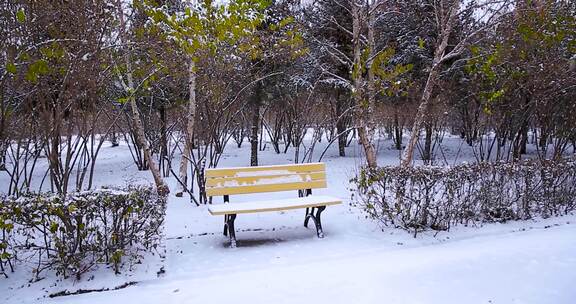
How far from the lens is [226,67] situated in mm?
8453

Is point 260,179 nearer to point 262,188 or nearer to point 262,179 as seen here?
point 262,179

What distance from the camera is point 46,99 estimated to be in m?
5.41

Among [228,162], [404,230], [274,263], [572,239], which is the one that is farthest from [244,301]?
[228,162]

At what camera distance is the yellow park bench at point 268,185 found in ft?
16.4

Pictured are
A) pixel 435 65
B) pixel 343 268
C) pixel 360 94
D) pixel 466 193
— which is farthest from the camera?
pixel 360 94

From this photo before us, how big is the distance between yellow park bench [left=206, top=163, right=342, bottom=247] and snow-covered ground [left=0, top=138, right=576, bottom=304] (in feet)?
1.38

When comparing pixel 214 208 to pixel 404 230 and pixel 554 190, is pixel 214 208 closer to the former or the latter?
pixel 404 230

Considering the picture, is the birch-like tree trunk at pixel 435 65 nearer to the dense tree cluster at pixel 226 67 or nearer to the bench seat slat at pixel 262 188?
the dense tree cluster at pixel 226 67

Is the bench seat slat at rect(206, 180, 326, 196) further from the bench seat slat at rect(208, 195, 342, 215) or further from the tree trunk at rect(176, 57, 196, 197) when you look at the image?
the tree trunk at rect(176, 57, 196, 197)

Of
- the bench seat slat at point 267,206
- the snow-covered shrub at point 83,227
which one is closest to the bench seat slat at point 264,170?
the bench seat slat at point 267,206

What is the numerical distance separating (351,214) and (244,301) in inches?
134

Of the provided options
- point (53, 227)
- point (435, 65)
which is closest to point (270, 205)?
point (53, 227)

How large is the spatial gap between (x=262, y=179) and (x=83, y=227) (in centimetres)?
249

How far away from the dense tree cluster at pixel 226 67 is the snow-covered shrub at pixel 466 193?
208cm
